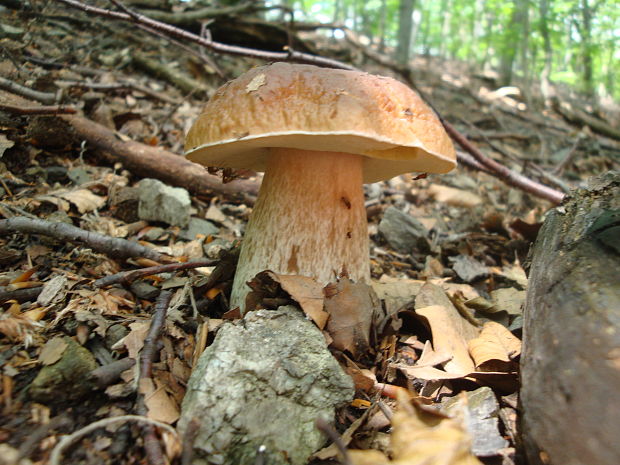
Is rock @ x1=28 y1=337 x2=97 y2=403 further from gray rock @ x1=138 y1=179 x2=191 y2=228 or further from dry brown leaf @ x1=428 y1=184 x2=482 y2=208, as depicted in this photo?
dry brown leaf @ x1=428 y1=184 x2=482 y2=208

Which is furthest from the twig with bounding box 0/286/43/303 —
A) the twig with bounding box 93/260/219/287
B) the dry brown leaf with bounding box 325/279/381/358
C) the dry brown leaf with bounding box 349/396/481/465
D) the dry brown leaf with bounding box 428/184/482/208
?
the dry brown leaf with bounding box 428/184/482/208

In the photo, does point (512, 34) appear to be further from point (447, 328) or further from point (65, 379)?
point (65, 379)

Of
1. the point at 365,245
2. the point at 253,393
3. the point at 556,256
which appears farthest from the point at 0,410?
the point at 556,256

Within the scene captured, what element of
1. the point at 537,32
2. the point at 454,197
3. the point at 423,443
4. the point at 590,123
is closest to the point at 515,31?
the point at 537,32

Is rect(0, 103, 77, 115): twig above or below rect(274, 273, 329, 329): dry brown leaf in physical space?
above

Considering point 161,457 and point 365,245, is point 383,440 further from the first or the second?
point 365,245
